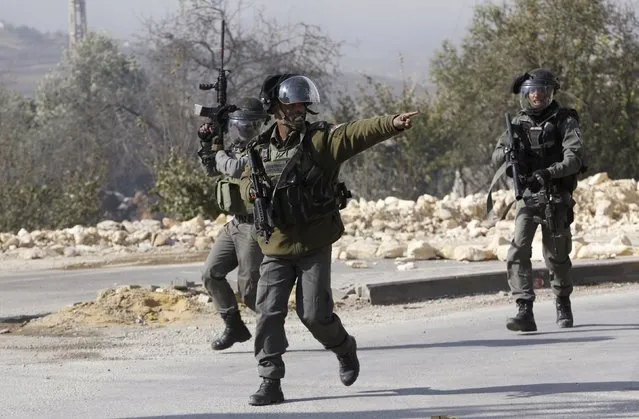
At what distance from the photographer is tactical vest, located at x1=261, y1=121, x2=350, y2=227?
26.0ft

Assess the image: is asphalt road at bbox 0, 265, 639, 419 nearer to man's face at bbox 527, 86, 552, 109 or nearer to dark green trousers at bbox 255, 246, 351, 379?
dark green trousers at bbox 255, 246, 351, 379

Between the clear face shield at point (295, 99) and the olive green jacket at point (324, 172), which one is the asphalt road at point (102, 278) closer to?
the olive green jacket at point (324, 172)

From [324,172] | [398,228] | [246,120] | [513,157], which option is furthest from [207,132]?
[398,228]

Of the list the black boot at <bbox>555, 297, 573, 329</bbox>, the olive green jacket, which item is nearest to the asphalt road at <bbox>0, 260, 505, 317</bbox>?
the black boot at <bbox>555, 297, 573, 329</bbox>

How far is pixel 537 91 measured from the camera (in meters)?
10.8

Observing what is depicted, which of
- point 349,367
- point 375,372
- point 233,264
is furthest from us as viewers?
point 233,264

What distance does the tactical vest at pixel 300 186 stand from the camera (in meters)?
7.93

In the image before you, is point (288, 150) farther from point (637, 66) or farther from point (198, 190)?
point (637, 66)

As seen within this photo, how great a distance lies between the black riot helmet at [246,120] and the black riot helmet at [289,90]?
2.06m

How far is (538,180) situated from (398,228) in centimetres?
1162

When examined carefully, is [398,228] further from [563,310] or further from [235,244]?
[235,244]

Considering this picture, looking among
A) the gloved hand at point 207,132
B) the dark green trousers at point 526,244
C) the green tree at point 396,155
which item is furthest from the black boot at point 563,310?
the green tree at point 396,155

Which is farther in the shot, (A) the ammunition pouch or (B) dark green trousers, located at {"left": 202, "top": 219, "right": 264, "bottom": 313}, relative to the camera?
(B) dark green trousers, located at {"left": 202, "top": 219, "right": 264, "bottom": 313}

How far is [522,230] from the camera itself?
36.2 feet
